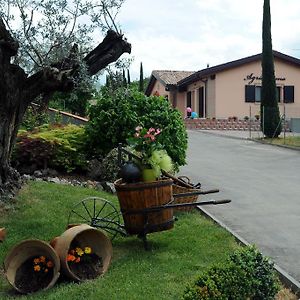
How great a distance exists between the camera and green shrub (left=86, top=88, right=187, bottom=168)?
450 inches

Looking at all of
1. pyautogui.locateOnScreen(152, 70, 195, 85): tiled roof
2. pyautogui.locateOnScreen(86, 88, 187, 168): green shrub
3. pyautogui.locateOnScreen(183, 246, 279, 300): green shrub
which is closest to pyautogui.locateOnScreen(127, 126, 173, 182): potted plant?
pyautogui.locateOnScreen(183, 246, 279, 300): green shrub

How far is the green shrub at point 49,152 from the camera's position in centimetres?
1127

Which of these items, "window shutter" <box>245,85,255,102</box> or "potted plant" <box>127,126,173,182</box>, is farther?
"window shutter" <box>245,85,255,102</box>

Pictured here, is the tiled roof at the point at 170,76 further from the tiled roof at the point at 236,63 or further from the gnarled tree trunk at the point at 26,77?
the gnarled tree trunk at the point at 26,77

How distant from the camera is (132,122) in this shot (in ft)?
37.4

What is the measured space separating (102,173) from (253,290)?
→ 7119 millimetres

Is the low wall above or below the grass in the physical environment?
above

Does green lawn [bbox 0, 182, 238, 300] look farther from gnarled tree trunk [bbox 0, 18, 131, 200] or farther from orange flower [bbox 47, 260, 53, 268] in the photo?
gnarled tree trunk [bbox 0, 18, 131, 200]

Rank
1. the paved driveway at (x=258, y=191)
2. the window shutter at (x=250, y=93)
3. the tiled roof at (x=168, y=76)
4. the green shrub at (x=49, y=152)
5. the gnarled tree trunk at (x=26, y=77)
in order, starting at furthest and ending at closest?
the tiled roof at (x=168, y=76) < the window shutter at (x=250, y=93) < the green shrub at (x=49, y=152) < the paved driveway at (x=258, y=191) < the gnarled tree trunk at (x=26, y=77)

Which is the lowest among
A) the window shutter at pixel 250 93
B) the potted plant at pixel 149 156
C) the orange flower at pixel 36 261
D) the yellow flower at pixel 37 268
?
the yellow flower at pixel 37 268

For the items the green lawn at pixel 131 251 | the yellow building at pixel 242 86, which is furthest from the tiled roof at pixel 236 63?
the green lawn at pixel 131 251

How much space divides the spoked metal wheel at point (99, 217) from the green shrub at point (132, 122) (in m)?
2.99

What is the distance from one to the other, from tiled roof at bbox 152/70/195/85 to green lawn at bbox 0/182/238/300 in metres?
35.6

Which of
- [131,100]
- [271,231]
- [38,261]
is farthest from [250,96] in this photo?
[38,261]
